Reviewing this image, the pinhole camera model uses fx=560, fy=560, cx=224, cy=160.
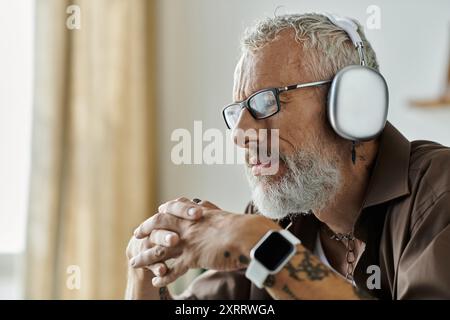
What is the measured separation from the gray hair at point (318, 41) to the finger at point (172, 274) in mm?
441

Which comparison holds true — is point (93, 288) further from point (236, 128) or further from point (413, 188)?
point (413, 188)

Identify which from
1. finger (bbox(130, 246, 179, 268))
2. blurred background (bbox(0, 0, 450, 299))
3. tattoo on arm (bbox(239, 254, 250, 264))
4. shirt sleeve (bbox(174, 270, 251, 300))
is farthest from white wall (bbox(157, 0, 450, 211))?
tattoo on arm (bbox(239, 254, 250, 264))

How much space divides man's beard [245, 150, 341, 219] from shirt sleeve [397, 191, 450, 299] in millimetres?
Result: 226

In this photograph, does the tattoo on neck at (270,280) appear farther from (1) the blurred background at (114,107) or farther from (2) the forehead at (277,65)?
(1) the blurred background at (114,107)

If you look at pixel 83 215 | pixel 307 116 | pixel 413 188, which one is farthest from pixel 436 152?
pixel 83 215

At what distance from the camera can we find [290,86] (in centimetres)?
104

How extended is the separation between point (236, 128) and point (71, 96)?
122 centimetres

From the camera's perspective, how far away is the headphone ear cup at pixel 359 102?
3.21 feet

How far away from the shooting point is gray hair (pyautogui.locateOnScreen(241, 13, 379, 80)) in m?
1.06

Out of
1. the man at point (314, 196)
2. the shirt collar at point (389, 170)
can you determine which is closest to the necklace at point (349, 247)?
the man at point (314, 196)

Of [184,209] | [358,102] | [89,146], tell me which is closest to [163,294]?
[184,209]

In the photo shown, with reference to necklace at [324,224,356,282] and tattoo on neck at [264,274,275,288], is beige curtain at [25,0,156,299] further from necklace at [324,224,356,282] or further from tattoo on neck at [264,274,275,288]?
tattoo on neck at [264,274,275,288]

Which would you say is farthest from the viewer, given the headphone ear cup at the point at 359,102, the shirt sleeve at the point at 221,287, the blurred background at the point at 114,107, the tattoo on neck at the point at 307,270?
the blurred background at the point at 114,107

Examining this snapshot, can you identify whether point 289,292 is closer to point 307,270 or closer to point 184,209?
point 307,270
